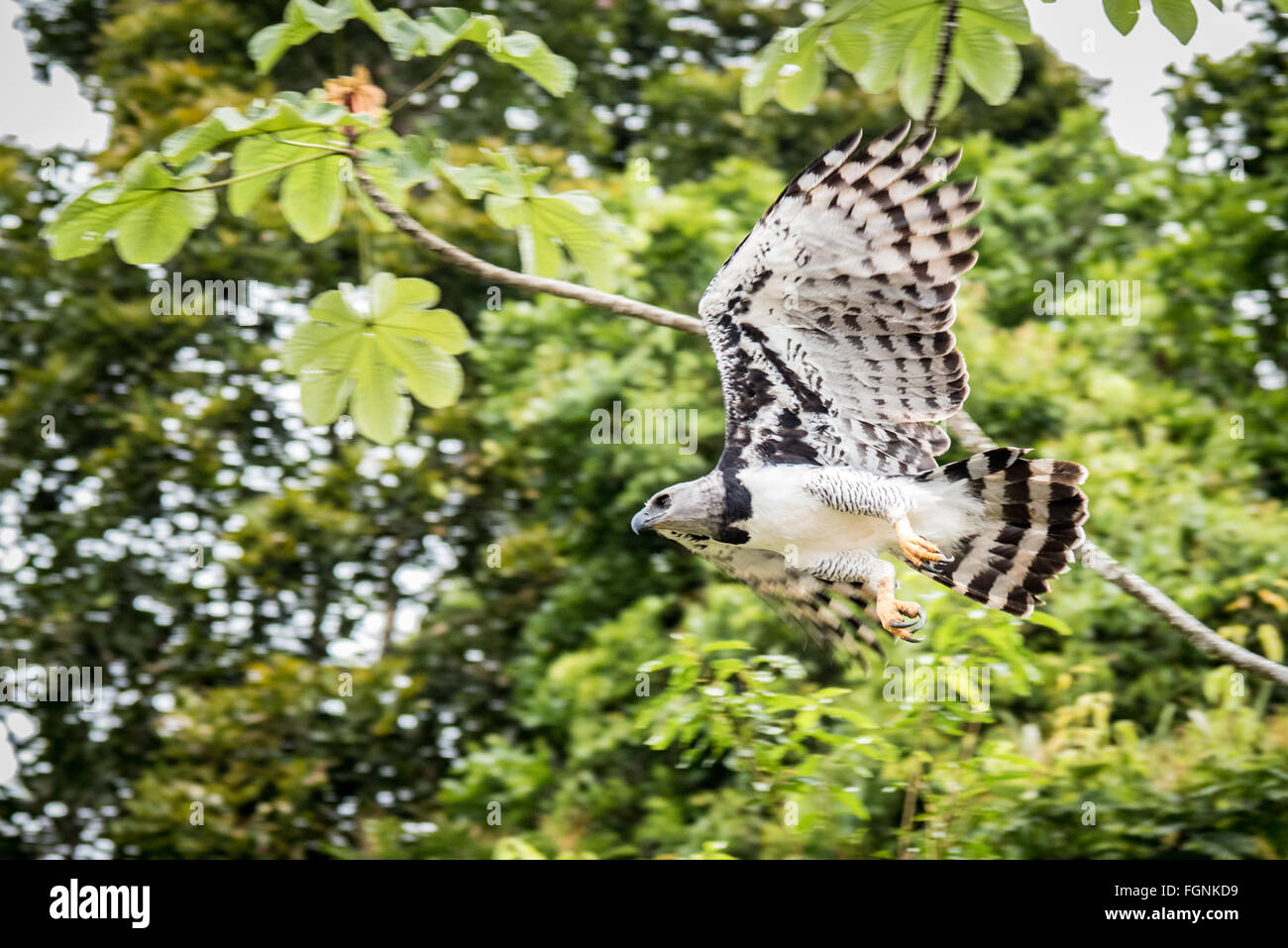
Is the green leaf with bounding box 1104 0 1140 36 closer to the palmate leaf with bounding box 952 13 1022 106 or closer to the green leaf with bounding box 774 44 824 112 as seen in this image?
the palmate leaf with bounding box 952 13 1022 106

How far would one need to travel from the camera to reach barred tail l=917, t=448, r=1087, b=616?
2828 millimetres

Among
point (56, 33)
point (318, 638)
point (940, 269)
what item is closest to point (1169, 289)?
→ point (940, 269)

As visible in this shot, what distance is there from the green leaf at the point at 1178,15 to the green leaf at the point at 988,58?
28 cm

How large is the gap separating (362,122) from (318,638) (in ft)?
11.6

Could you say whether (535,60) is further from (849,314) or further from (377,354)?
(849,314)

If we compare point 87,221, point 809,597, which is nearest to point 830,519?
point 809,597

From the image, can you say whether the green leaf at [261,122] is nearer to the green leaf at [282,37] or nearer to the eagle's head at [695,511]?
the green leaf at [282,37]

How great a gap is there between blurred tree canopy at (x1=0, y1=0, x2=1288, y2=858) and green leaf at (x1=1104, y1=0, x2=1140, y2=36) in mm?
2304

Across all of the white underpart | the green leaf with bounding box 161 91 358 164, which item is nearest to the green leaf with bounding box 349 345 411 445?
the green leaf with bounding box 161 91 358 164

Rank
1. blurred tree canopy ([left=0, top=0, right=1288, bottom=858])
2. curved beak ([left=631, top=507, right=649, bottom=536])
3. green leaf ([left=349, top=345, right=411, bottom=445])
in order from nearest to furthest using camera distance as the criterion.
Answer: curved beak ([left=631, top=507, right=649, bottom=536]) → green leaf ([left=349, top=345, right=411, bottom=445]) → blurred tree canopy ([left=0, top=0, right=1288, bottom=858])

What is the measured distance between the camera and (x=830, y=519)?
2.79 meters

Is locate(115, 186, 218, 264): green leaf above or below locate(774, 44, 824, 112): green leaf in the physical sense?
below

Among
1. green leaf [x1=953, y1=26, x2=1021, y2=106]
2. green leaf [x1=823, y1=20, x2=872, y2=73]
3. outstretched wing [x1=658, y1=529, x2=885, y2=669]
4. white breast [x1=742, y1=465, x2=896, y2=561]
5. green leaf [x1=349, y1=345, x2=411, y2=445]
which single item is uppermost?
green leaf [x1=823, y1=20, x2=872, y2=73]
